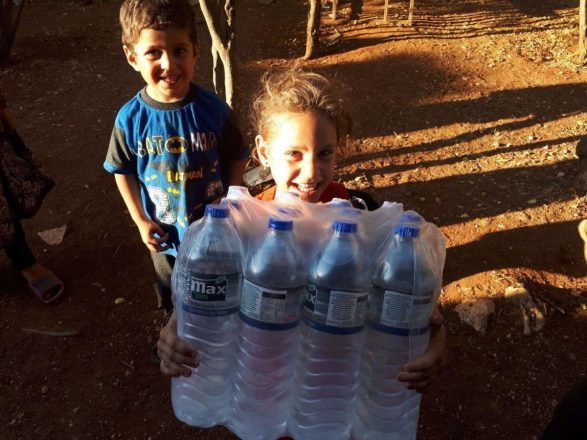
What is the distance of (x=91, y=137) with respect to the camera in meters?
5.36

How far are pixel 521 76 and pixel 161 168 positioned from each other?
18.1 feet

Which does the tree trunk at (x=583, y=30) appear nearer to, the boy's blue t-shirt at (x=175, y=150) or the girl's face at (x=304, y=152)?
the boy's blue t-shirt at (x=175, y=150)

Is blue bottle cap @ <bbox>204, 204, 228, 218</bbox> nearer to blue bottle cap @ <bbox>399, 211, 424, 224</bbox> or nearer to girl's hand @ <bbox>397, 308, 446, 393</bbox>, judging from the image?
blue bottle cap @ <bbox>399, 211, 424, 224</bbox>

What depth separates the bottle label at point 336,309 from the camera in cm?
141

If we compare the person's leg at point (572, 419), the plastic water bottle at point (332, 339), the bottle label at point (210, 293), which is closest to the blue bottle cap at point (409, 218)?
the plastic water bottle at point (332, 339)

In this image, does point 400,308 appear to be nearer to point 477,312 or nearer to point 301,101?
point 301,101

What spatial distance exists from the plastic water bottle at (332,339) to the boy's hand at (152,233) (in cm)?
107

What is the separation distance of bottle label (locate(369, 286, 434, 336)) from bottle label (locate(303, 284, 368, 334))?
0.15ft

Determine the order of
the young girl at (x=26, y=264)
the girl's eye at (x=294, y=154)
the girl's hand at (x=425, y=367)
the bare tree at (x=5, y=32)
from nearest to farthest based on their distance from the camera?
the girl's hand at (x=425, y=367) → the girl's eye at (x=294, y=154) → the young girl at (x=26, y=264) → the bare tree at (x=5, y=32)

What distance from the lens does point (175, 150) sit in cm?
225

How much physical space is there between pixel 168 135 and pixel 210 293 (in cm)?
102

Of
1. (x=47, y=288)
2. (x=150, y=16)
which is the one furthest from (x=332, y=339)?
(x=47, y=288)

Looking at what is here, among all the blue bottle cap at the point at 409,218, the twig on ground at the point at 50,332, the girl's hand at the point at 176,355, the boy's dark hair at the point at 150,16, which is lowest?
the twig on ground at the point at 50,332

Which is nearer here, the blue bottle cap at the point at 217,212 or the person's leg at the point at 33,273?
the blue bottle cap at the point at 217,212
